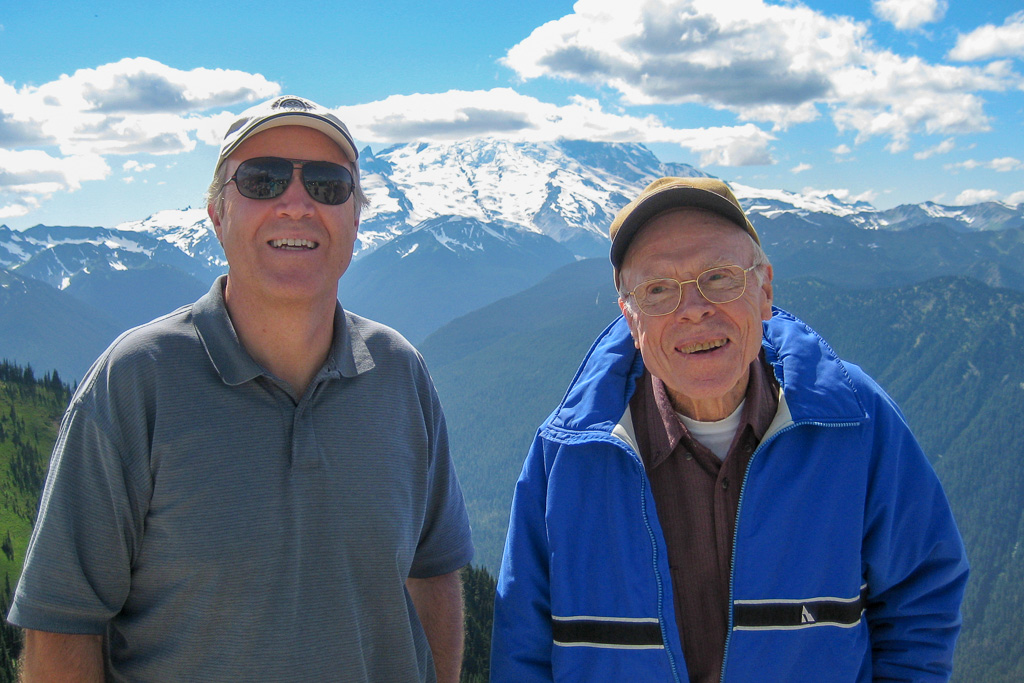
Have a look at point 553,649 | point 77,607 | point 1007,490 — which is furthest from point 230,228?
point 1007,490

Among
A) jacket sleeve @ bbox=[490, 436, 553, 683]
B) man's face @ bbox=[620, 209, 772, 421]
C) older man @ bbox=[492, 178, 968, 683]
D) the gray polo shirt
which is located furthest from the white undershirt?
the gray polo shirt

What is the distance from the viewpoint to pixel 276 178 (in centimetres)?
368

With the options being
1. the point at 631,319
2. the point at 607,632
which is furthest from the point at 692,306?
the point at 607,632

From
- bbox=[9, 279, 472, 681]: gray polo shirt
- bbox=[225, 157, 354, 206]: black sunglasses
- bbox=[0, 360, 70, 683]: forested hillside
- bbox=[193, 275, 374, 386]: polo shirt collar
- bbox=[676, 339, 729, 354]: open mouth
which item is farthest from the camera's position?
bbox=[0, 360, 70, 683]: forested hillside

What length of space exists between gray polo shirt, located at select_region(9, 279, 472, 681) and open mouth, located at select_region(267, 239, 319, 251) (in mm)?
387

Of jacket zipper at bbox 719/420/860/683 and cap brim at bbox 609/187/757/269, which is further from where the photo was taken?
cap brim at bbox 609/187/757/269

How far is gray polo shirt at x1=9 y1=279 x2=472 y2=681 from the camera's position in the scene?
310 cm

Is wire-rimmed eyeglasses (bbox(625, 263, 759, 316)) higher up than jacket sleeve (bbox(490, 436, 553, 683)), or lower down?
higher up

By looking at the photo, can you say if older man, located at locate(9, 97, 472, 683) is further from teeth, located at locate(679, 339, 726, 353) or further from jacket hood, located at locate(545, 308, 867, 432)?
teeth, located at locate(679, 339, 726, 353)

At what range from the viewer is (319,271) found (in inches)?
144

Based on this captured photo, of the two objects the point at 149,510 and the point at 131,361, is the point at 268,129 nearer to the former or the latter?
the point at 131,361

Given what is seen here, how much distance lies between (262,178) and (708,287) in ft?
7.48

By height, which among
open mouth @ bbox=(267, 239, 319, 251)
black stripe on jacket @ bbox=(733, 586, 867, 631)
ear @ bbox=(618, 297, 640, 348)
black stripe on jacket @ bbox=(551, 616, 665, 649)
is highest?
open mouth @ bbox=(267, 239, 319, 251)

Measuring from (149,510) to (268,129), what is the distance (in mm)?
1892
